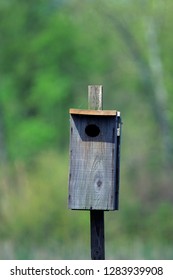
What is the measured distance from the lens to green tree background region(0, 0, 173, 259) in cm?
2355

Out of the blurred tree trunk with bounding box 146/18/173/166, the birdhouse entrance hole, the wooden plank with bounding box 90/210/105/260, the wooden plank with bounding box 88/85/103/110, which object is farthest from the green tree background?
the wooden plank with bounding box 88/85/103/110

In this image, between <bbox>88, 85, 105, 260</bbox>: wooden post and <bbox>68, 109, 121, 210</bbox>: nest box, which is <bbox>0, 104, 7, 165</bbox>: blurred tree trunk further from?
<bbox>88, 85, 105, 260</bbox>: wooden post

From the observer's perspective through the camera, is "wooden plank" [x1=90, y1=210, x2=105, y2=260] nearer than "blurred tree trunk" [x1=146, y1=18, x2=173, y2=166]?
Yes

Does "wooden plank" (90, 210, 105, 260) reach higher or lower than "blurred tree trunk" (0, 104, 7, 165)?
lower

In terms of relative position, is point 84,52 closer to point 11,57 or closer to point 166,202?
point 11,57

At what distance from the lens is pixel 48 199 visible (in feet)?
77.5

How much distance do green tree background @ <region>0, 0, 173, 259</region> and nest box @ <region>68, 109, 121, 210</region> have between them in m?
9.48

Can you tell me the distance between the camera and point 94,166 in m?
8.60

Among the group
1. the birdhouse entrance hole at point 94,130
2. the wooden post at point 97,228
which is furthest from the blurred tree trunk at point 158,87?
the wooden post at point 97,228

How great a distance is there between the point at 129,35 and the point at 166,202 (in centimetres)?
526

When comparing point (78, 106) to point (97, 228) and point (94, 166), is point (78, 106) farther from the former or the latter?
point (97, 228)

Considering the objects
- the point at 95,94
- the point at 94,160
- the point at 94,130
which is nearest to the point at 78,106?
the point at 94,130

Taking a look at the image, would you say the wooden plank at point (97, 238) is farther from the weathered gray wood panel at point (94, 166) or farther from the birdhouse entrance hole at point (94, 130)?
the birdhouse entrance hole at point (94, 130)
